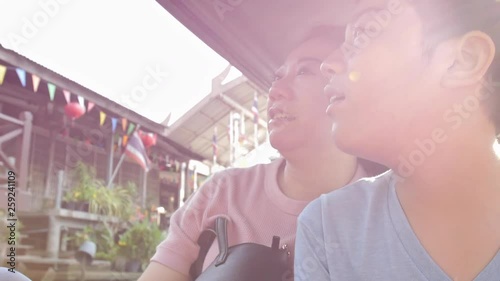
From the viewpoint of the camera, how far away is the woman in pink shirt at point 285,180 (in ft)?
5.17

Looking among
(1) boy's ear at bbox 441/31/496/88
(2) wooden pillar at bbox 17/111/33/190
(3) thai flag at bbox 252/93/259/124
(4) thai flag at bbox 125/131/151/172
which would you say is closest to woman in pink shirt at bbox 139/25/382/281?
(1) boy's ear at bbox 441/31/496/88

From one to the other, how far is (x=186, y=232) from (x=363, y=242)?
2.52 feet

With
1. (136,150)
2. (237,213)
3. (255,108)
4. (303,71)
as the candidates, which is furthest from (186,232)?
(255,108)

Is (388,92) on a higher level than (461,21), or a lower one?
lower

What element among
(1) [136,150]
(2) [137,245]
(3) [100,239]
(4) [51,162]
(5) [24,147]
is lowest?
(2) [137,245]

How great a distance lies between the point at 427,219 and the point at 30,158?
29.4 ft

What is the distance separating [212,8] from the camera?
1.62 meters

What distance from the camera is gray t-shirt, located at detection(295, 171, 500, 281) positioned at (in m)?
0.98

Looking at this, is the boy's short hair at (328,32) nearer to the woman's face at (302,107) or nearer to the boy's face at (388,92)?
the woman's face at (302,107)

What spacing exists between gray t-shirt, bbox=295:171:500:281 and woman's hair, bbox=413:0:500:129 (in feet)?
1.00

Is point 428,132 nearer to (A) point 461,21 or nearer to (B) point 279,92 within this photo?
(A) point 461,21

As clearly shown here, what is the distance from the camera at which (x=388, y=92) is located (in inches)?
40.4

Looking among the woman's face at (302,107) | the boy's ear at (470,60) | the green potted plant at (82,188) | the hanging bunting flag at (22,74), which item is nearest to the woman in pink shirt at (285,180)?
the woman's face at (302,107)

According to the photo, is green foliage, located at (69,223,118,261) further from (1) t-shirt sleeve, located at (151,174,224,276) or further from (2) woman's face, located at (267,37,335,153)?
(2) woman's face, located at (267,37,335,153)
